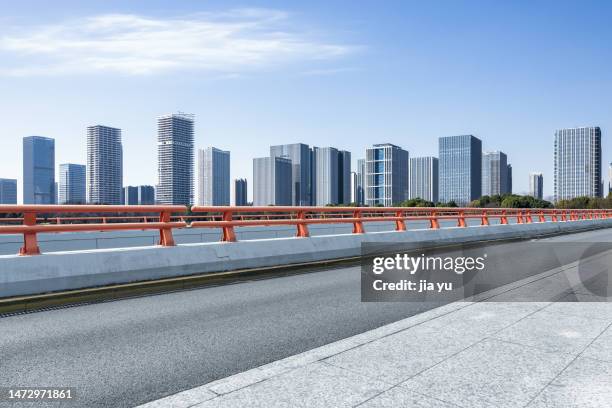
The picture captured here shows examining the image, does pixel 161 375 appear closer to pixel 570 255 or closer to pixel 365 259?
pixel 365 259

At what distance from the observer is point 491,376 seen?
14.8ft

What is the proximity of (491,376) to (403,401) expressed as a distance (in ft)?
3.50

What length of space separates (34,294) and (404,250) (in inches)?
441

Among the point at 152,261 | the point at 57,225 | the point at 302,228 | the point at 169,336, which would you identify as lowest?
the point at 169,336

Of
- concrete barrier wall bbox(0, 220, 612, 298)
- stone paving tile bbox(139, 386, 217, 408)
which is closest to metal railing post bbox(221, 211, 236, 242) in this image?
concrete barrier wall bbox(0, 220, 612, 298)

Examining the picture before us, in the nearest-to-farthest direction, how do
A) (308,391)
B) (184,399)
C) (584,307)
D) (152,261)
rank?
(184,399)
(308,391)
(584,307)
(152,261)

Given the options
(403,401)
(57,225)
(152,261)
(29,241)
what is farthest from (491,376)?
(29,241)

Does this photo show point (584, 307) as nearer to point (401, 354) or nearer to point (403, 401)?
point (401, 354)

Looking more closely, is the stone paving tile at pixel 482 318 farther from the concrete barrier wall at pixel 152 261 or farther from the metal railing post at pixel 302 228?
the metal railing post at pixel 302 228

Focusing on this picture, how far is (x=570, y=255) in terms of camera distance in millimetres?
15430

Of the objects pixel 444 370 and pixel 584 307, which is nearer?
pixel 444 370

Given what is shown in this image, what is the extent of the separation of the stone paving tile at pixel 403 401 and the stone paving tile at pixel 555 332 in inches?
82.4

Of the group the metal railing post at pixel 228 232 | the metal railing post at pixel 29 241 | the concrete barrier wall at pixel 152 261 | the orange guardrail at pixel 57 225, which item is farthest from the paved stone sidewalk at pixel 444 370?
the metal railing post at pixel 228 232

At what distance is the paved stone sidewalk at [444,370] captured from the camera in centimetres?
400
